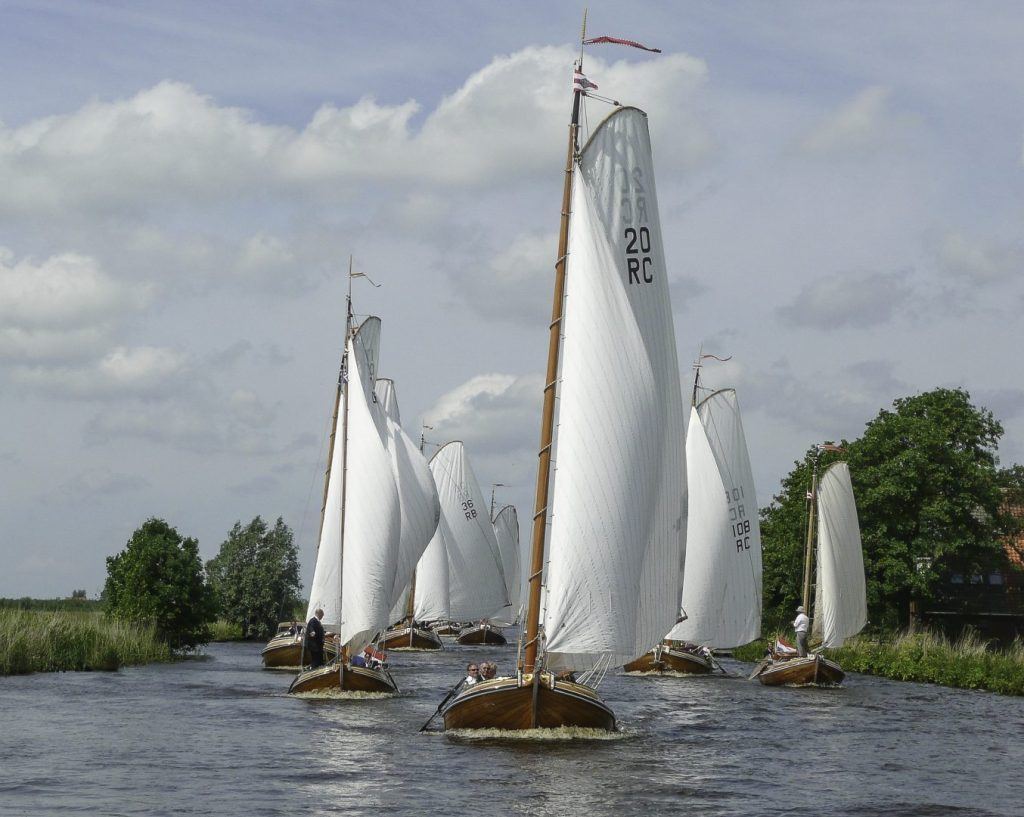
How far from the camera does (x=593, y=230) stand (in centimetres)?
3203

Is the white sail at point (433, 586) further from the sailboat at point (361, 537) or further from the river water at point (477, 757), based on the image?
the river water at point (477, 757)

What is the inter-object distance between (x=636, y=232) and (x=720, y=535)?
28042mm

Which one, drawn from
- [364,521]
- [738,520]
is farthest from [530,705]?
[738,520]

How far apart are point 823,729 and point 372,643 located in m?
15.5

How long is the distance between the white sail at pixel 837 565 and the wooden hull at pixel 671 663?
5.00 metres

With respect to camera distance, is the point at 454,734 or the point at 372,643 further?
the point at 372,643

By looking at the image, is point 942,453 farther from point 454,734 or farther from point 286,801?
point 286,801

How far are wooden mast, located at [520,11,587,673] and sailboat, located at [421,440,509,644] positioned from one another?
50248 mm

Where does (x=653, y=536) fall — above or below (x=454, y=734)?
above

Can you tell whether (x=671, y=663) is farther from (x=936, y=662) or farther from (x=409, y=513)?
(x=409, y=513)

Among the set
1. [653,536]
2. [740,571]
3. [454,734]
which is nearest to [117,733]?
[454,734]

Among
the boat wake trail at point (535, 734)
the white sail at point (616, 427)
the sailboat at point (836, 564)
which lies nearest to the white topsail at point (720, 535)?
the sailboat at point (836, 564)

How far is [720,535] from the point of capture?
5819cm

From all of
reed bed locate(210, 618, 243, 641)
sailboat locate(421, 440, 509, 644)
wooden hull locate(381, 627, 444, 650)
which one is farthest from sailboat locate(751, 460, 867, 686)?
reed bed locate(210, 618, 243, 641)
